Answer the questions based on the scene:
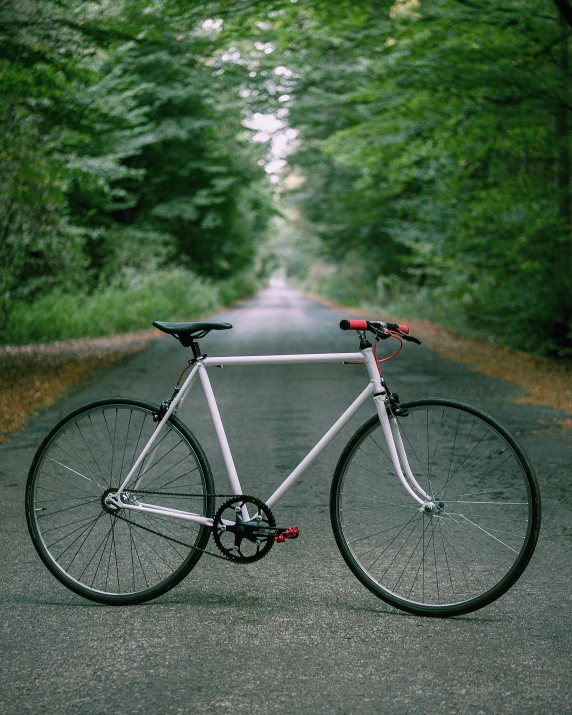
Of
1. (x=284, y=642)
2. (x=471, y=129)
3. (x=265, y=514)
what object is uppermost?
(x=265, y=514)

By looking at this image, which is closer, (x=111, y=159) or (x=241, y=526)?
(x=241, y=526)

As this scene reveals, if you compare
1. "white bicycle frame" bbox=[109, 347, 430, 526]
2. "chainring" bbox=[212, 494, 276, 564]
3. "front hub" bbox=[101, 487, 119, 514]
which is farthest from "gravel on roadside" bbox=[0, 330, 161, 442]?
"chainring" bbox=[212, 494, 276, 564]

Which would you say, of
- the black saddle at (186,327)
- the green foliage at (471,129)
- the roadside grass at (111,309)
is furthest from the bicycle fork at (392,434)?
Answer: the roadside grass at (111,309)

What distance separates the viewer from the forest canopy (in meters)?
11.6

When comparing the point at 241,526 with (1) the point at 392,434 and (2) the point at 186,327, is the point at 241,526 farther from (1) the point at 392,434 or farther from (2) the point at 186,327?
(2) the point at 186,327

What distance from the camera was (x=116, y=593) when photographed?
3979mm

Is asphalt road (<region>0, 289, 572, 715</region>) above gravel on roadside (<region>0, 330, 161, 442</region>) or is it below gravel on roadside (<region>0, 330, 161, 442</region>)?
above

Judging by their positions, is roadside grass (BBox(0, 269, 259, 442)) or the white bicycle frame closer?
the white bicycle frame

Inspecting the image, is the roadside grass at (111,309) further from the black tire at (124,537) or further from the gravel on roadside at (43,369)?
the black tire at (124,537)

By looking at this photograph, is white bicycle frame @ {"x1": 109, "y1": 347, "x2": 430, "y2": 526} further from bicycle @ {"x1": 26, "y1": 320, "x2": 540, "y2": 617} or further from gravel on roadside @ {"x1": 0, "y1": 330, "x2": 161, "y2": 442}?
gravel on roadside @ {"x1": 0, "y1": 330, "x2": 161, "y2": 442}

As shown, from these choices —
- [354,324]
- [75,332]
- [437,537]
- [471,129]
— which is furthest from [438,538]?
[75,332]

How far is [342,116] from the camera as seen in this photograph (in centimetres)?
2789

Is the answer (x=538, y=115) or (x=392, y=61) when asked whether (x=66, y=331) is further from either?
(x=538, y=115)

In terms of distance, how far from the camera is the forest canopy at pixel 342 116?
11602 mm
